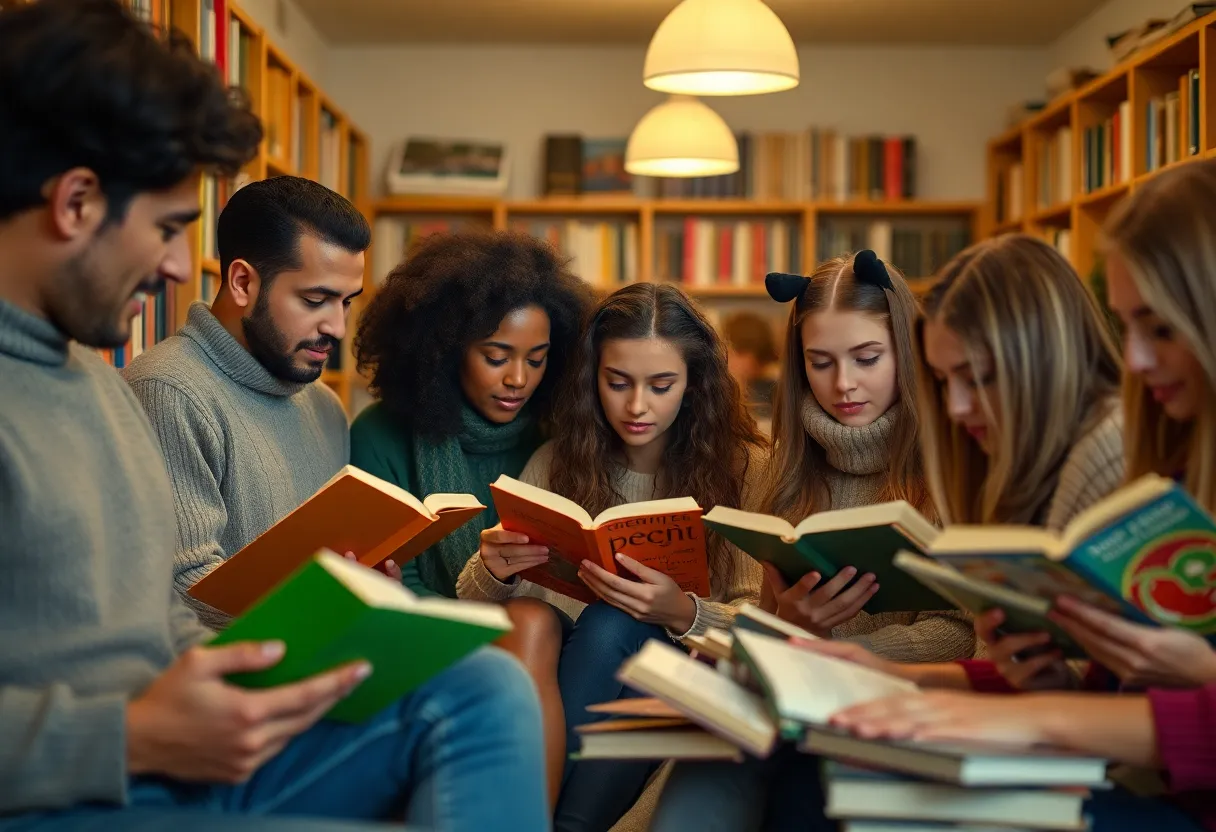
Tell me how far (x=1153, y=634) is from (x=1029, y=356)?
0.35m

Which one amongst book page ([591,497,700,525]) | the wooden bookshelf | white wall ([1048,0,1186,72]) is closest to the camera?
book page ([591,497,700,525])

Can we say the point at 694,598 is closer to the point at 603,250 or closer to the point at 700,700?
the point at 700,700

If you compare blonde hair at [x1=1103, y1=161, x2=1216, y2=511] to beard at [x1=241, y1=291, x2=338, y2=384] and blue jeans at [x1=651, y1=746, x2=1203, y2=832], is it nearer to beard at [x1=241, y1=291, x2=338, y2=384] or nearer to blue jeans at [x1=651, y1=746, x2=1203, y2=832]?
blue jeans at [x1=651, y1=746, x2=1203, y2=832]

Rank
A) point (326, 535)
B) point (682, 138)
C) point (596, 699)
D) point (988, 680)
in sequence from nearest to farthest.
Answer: point (988, 680)
point (326, 535)
point (596, 699)
point (682, 138)

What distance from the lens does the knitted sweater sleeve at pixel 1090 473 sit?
140 cm

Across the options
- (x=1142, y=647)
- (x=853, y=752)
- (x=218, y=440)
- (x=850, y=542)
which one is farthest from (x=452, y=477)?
(x=1142, y=647)

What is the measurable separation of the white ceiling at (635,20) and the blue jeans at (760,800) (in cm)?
429

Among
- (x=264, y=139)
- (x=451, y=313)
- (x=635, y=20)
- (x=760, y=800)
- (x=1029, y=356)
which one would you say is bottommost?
(x=760, y=800)

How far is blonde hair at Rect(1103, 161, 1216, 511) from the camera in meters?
1.26

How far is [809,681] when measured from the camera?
128 centimetres

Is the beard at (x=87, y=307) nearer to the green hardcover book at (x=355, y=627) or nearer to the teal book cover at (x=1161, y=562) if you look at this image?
the green hardcover book at (x=355, y=627)

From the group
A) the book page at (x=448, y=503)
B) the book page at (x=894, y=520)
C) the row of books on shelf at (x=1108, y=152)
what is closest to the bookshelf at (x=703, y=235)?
the row of books on shelf at (x=1108, y=152)

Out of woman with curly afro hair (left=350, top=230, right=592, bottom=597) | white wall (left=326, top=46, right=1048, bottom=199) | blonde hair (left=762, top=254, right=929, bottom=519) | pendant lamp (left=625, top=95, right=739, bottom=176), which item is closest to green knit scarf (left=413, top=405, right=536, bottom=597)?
woman with curly afro hair (left=350, top=230, right=592, bottom=597)

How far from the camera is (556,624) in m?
2.21
